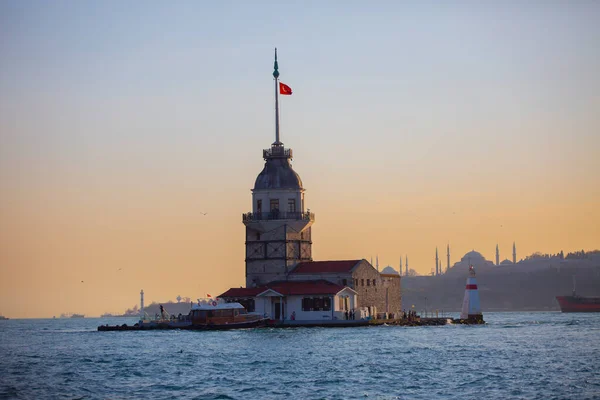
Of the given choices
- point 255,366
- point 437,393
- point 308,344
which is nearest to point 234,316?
Result: point 308,344

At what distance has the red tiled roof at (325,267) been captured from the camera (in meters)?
101

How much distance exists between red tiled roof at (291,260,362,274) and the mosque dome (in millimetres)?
7830

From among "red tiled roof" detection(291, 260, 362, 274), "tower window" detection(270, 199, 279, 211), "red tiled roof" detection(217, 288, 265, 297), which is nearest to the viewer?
"red tiled roof" detection(217, 288, 265, 297)

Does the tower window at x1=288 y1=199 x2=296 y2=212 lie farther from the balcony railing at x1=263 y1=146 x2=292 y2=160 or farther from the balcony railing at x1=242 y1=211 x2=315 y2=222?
the balcony railing at x1=263 y1=146 x2=292 y2=160

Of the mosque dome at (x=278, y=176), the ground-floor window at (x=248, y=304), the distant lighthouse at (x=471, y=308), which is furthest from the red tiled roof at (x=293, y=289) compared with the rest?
the distant lighthouse at (x=471, y=308)

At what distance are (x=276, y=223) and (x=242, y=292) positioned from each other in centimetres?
775

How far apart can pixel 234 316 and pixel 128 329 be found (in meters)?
13.0

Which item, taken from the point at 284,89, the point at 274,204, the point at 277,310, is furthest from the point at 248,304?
the point at 284,89

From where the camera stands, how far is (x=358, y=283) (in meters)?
101

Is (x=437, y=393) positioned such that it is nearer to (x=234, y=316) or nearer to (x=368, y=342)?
(x=368, y=342)

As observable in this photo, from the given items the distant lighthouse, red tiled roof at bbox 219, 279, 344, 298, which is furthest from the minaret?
the distant lighthouse

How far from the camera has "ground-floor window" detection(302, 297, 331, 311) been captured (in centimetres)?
9625

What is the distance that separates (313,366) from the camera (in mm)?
55406

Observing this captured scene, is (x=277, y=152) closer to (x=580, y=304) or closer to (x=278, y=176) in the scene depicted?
(x=278, y=176)
